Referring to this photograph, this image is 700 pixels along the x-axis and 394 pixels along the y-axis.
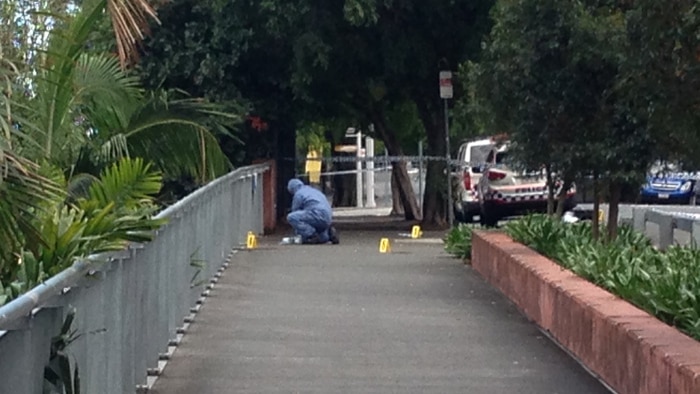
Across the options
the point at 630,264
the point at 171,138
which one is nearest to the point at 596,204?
the point at 630,264

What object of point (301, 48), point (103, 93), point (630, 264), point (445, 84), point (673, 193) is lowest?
point (673, 193)

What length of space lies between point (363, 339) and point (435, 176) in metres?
16.4

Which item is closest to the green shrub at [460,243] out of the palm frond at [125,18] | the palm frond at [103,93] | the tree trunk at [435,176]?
the palm frond at [103,93]

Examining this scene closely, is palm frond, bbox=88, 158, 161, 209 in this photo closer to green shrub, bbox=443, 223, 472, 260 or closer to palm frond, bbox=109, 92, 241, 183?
palm frond, bbox=109, 92, 241, 183

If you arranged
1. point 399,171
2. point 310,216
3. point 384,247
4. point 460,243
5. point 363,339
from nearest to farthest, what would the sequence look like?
point 363,339, point 460,243, point 384,247, point 310,216, point 399,171

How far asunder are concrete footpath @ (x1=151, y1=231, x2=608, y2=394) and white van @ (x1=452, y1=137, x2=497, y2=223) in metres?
13.4

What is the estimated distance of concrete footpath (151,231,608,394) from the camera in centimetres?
934

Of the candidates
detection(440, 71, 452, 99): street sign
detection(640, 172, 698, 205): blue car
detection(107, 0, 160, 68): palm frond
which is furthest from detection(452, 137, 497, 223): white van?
detection(107, 0, 160, 68): palm frond

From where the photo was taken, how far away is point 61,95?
10727 millimetres

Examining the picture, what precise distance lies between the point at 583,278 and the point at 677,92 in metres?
3.53

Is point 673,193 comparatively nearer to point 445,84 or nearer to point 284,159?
point 284,159

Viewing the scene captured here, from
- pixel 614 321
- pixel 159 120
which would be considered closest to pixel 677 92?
pixel 614 321

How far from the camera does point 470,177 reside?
101 feet

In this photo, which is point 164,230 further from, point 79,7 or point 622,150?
point 622,150
